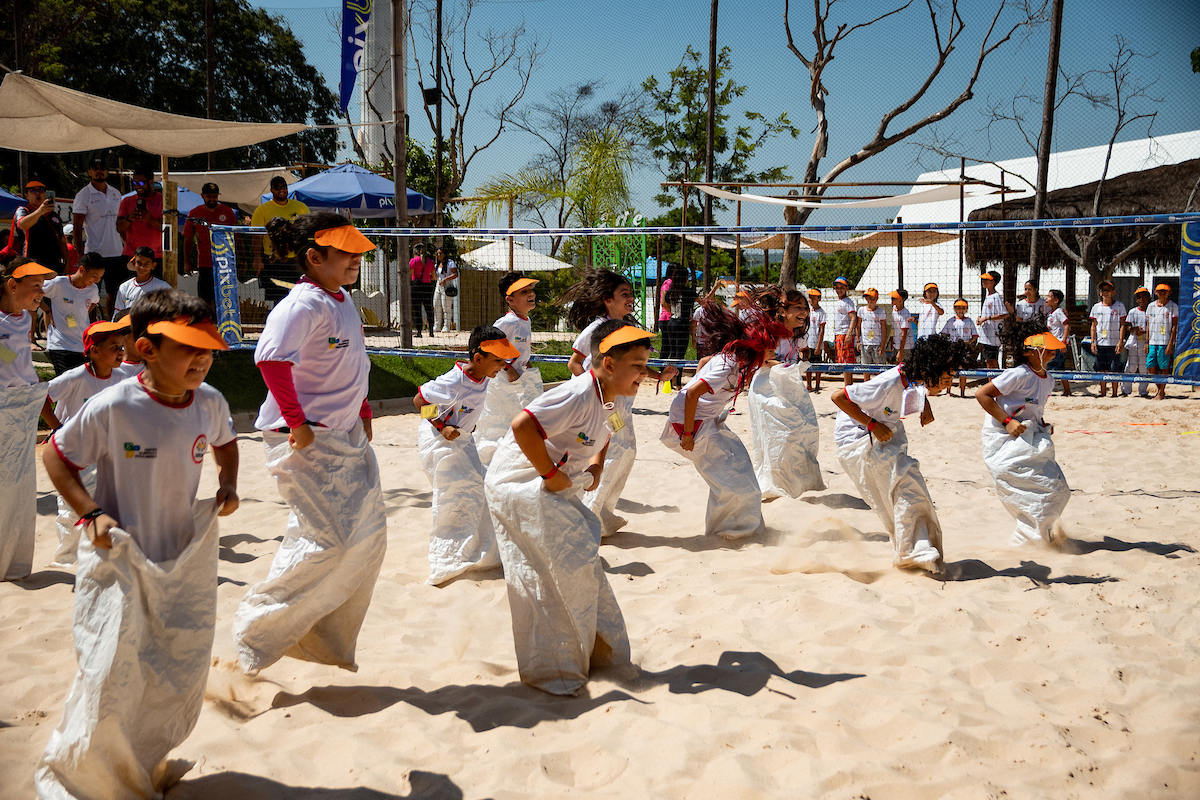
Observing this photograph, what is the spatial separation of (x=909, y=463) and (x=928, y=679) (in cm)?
154

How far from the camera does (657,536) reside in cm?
585

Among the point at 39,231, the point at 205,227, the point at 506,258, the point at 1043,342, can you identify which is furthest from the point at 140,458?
the point at 506,258

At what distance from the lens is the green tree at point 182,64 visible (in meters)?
25.3

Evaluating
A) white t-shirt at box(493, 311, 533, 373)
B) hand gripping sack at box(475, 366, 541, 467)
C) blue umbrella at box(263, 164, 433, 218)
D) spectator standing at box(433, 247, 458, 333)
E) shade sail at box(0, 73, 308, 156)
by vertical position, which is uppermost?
blue umbrella at box(263, 164, 433, 218)

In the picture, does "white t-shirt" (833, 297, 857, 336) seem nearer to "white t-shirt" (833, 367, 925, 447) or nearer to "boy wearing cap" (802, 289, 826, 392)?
"boy wearing cap" (802, 289, 826, 392)

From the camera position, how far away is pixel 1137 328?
40.3 feet

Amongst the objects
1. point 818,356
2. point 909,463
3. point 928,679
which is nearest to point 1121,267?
point 818,356

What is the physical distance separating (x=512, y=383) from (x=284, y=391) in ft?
9.97

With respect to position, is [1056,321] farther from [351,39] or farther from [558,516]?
[351,39]

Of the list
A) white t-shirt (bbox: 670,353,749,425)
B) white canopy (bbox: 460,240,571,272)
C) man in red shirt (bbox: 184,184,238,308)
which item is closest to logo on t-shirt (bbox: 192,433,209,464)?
white t-shirt (bbox: 670,353,749,425)

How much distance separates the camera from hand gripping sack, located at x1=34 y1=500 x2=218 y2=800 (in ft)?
7.92

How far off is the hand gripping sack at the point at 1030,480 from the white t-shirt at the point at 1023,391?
75 mm

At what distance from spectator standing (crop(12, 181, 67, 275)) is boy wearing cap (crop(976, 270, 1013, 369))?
11742mm

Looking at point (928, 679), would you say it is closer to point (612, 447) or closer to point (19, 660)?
point (612, 447)
